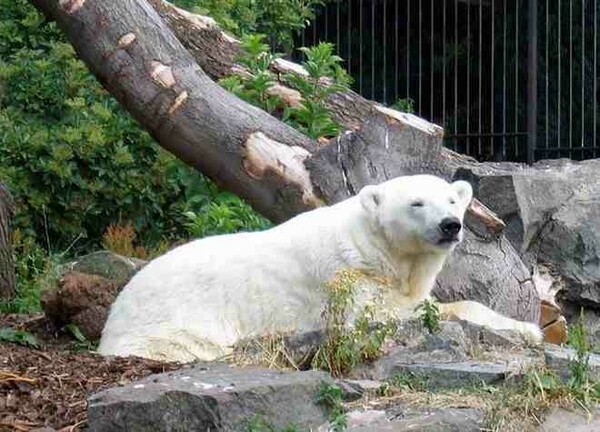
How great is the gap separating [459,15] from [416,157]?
21.8 ft

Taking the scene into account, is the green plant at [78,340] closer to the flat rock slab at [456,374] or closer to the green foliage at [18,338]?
the green foliage at [18,338]

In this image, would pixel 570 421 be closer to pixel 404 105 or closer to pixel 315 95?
pixel 315 95

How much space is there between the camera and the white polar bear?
20.3ft

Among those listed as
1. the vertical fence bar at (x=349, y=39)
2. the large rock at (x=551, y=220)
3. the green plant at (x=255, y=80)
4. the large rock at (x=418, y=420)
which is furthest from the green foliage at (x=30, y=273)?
the vertical fence bar at (x=349, y=39)

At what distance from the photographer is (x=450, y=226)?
6.15m

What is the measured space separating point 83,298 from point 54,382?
1803 millimetres

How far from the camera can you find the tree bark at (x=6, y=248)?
23.2 ft

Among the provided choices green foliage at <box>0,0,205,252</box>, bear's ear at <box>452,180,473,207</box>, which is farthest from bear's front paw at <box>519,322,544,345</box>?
green foliage at <box>0,0,205,252</box>

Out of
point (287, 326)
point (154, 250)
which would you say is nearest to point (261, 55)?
point (154, 250)

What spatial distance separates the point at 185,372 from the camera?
4.75 meters

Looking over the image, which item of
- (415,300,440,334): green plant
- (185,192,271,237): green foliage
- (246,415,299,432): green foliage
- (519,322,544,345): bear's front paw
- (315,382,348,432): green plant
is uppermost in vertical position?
(415,300,440,334): green plant

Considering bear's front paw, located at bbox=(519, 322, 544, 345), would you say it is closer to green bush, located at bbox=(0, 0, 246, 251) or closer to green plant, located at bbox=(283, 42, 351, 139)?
green plant, located at bbox=(283, 42, 351, 139)

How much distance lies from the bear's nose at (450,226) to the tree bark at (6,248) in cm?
225

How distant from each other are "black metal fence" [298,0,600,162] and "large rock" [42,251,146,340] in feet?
20.1
